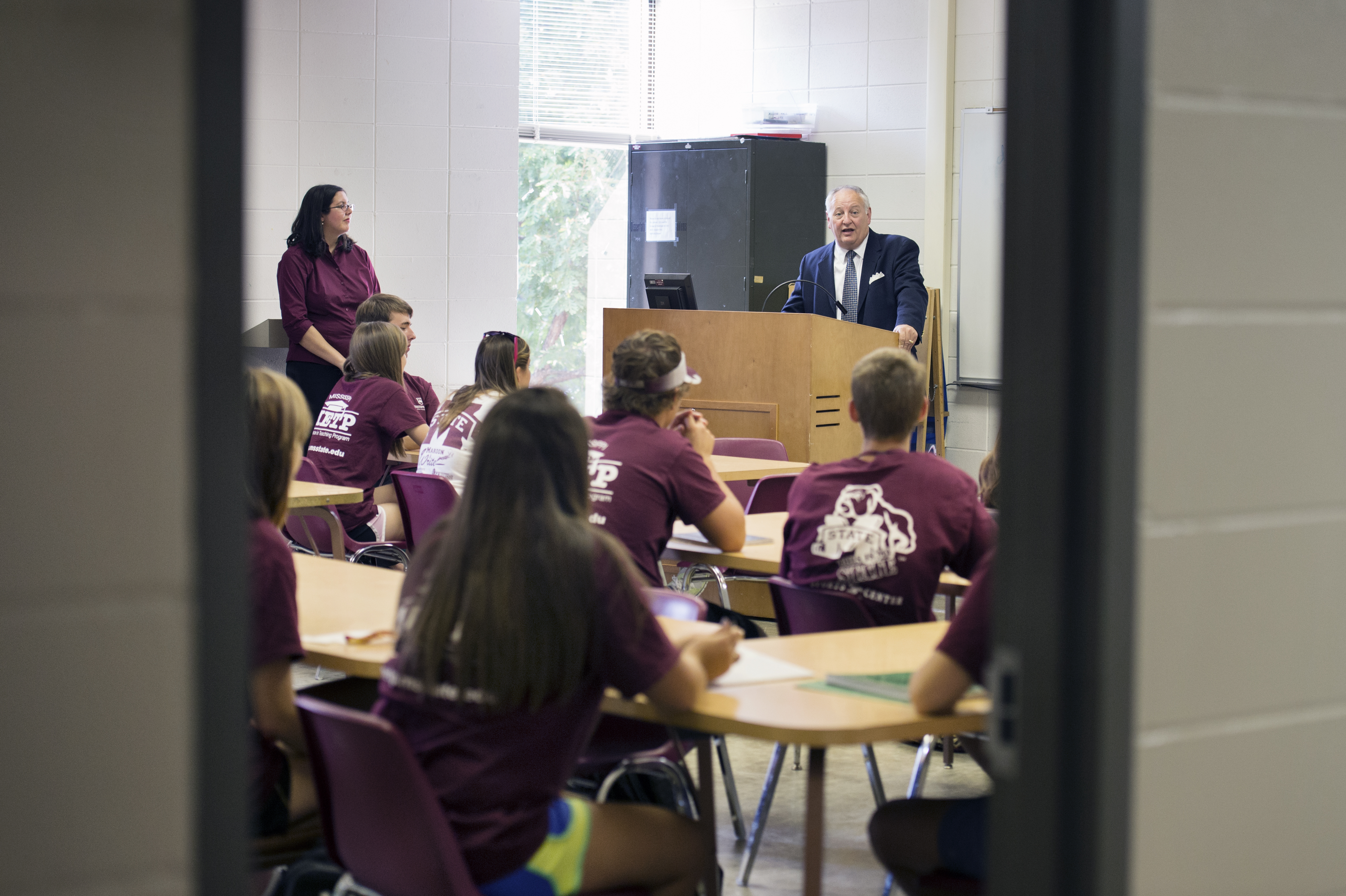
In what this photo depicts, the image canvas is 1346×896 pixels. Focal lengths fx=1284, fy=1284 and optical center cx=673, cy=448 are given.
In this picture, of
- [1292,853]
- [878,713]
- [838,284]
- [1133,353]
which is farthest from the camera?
[838,284]

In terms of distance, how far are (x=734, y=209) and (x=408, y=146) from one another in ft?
6.38

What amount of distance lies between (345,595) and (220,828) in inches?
66.3

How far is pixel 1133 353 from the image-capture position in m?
1.34

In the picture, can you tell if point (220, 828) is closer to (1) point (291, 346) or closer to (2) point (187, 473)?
(2) point (187, 473)

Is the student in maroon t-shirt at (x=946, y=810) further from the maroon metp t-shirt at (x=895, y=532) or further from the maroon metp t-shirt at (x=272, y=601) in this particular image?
the maroon metp t-shirt at (x=272, y=601)

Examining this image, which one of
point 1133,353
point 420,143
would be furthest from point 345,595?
point 420,143

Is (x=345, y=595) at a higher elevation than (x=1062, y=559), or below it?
below

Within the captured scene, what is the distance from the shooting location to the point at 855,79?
25.8 feet

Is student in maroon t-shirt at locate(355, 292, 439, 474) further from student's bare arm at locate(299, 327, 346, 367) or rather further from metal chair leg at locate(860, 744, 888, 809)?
metal chair leg at locate(860, 744, 888, 809)

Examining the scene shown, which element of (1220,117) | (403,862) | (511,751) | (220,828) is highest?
(1220,117)

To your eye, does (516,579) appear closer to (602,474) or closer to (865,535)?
(865,535)

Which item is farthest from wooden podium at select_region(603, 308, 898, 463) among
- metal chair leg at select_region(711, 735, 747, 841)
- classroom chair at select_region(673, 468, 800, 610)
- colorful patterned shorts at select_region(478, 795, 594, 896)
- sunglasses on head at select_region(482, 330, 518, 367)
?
colorful patterned shorts at select_region(478, 795, 594, 896)

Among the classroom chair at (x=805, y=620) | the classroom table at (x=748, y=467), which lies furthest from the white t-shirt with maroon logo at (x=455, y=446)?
the classroom chair at (x=805, y=620)

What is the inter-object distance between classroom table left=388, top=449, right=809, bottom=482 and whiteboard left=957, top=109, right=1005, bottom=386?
290 centimetres
